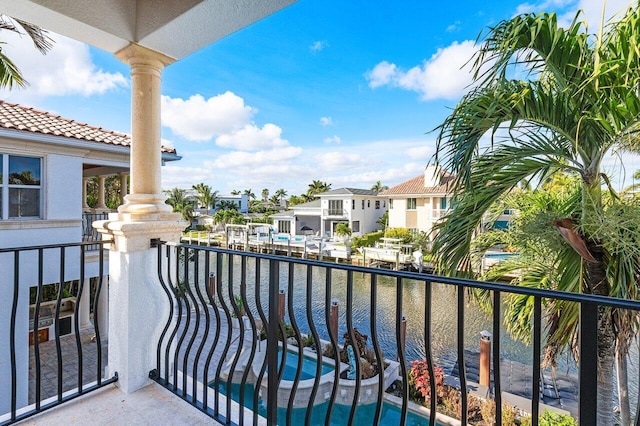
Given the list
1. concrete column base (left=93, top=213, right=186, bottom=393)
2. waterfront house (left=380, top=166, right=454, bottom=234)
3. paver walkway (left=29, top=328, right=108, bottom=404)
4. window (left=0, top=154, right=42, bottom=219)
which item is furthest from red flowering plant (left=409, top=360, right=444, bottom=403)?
waterfront house (left=380, top=166, right=454, bottom=234)

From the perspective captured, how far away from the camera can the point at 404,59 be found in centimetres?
1697

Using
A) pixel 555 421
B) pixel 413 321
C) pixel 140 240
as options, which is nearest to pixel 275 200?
pixel 413 321

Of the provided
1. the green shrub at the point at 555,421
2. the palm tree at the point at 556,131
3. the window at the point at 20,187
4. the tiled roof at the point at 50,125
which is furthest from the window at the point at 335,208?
the palm tree at the point at 556,131

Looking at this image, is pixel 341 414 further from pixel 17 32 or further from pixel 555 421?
pixel 17 32

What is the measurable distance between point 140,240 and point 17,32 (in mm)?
6082

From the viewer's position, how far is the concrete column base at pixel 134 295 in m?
2.16

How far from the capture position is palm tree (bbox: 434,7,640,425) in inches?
97.6

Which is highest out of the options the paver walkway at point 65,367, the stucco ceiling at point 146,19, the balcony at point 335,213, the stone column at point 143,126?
the stucco ceiling at point 146,19

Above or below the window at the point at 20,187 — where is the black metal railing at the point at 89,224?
below

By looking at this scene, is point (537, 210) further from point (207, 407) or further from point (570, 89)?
point (207, 407)

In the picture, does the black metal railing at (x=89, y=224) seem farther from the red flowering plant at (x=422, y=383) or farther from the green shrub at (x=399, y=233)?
the green shrub at (x=399, y=233)

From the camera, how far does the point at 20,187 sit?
6516 mm

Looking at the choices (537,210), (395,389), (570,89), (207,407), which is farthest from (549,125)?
(395,389)

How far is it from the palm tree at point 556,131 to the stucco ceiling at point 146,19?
1.71 m
